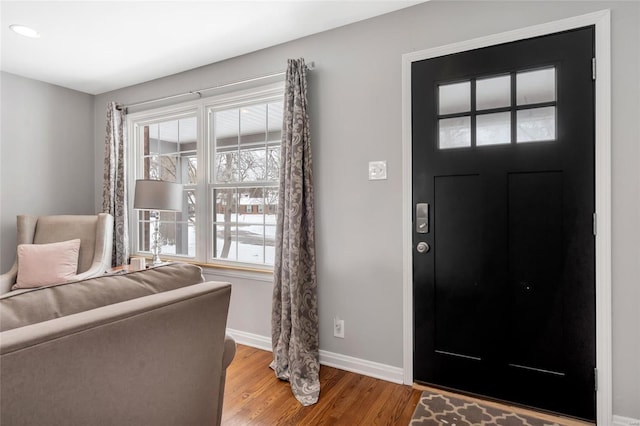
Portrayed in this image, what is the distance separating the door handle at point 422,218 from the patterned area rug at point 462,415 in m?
1.03

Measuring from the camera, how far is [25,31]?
259cm

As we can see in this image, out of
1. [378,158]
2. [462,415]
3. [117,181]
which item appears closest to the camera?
[462,415]

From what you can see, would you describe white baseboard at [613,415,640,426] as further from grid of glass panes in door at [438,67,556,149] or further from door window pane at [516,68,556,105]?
door window pane at [516,68,556,105]

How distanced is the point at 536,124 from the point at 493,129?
22cm

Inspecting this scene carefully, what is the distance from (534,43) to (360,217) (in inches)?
57.1

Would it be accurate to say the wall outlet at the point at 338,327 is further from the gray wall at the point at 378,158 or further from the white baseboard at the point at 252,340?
the white baseboard at the point at 252,340

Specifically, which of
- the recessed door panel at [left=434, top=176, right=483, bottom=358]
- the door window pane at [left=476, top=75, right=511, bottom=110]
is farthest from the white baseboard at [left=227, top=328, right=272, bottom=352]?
the door window pane at [left=476, top=75, right=511, bottom=110]

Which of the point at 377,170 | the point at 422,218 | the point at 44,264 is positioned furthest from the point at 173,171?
the point at 422,218

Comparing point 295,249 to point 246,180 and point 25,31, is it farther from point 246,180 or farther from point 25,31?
point 25,31

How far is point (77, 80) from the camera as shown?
3.60m

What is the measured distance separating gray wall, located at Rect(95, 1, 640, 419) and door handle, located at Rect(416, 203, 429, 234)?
0.42 ft

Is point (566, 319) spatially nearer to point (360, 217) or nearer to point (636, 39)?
point (360, 217)

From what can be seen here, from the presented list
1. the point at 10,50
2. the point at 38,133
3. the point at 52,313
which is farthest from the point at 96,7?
the point at 52,313

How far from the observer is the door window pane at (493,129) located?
1.97 m
